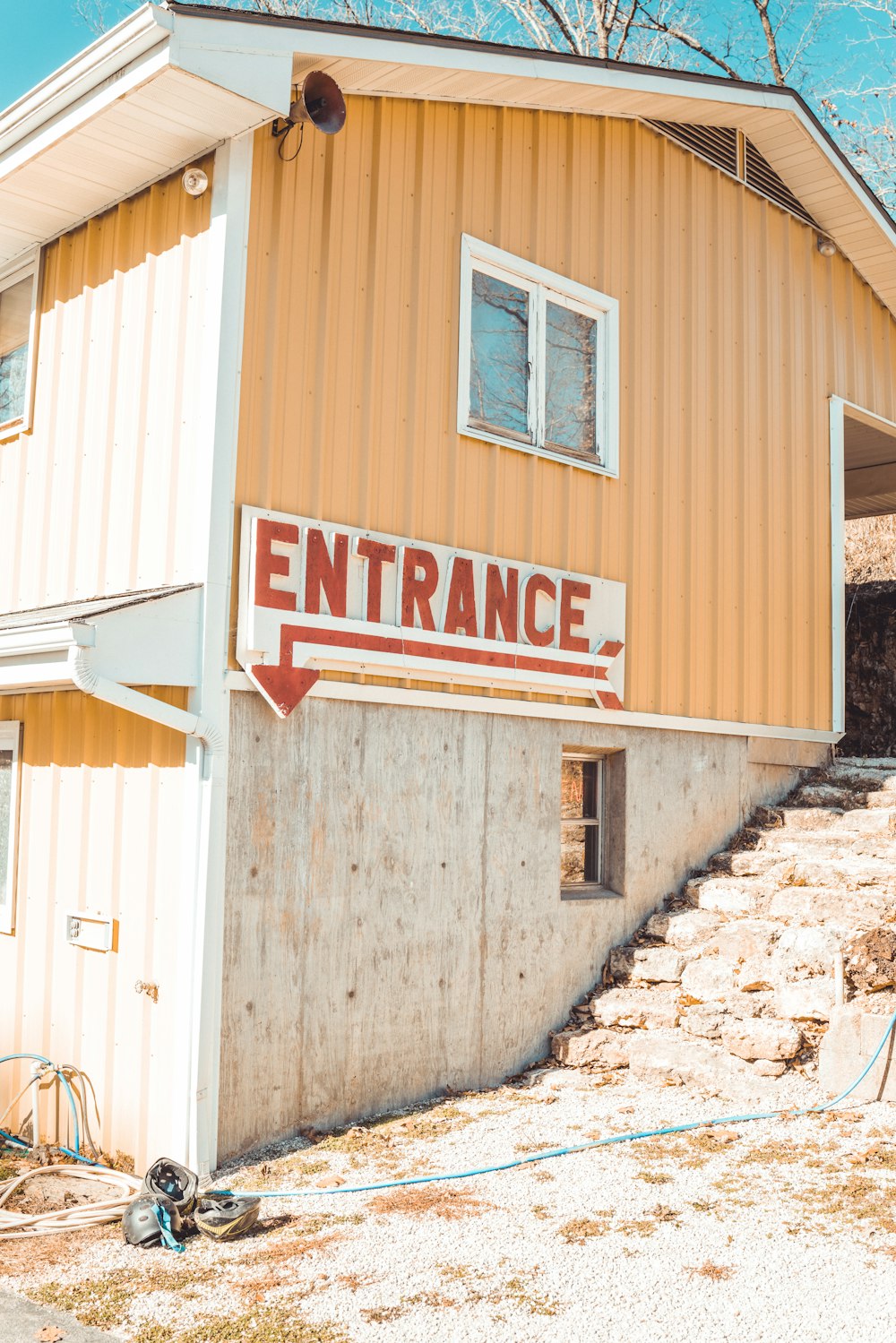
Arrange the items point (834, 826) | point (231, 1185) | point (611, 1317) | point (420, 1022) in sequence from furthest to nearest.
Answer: point (834, 826)
point (420, 1022)
point (231, 1185)
point (611, 1317)

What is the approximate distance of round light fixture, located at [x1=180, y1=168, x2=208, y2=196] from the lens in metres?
6.62

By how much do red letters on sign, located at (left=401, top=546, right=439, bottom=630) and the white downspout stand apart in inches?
58.2

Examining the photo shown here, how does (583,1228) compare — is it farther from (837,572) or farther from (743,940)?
(837,572)

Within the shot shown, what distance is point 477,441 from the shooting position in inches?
303

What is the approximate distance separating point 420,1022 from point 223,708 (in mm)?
2318

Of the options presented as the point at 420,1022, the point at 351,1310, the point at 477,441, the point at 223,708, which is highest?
the point at 477,441

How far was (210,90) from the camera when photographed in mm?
6039

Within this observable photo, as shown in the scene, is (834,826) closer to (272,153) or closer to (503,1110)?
(503,1110)

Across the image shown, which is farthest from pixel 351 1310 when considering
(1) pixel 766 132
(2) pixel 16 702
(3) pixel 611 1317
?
(1) pixel 766 132

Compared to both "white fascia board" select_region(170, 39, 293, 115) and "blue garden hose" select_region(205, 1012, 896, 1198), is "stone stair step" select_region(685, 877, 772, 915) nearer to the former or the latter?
"blue garden hose" select_region(205, 1012, 896, 1198)

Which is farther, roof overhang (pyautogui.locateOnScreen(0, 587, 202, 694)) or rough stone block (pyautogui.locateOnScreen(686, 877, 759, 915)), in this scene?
rough stone block (pyautogui.locateOnScreen(686, 877, 759, 915))

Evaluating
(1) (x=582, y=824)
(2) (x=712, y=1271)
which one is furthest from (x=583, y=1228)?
(1) (x=582, y=824)

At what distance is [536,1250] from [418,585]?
3.69 meters

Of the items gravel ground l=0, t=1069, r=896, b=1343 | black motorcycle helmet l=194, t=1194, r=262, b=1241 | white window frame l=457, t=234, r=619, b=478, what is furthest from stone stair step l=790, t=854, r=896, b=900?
black motorcycle helmet l=194, t=1194, r=262, b=1241
